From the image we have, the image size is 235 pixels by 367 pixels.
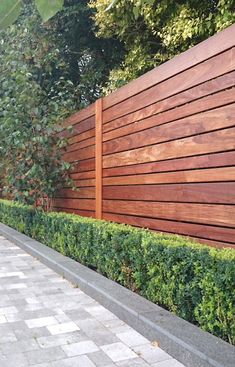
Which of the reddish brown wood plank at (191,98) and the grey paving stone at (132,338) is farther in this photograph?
the reddish brown wood plank at (191,98)

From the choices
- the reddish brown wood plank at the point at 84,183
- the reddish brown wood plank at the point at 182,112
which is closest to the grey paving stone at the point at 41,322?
the reddish brown wood plank at the point at 182,112

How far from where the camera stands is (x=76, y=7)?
377 inches

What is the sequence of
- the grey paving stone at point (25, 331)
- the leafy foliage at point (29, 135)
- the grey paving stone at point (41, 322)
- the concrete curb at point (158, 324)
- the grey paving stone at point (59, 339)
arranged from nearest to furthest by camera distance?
1. the concrete curb at point (158, 324)
2. the grey paving stone at point (59, 339)
3. the grey paving stone at point (25, 331)
4. the grey paving stone at point (41, 322)
5. the leafy foliage at point (29, 135)

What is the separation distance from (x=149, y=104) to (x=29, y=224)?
5.03m

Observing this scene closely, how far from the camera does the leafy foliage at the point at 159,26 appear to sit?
592 centimetres

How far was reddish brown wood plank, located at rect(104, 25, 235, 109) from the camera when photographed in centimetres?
346

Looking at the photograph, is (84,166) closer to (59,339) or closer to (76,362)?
(59,339)

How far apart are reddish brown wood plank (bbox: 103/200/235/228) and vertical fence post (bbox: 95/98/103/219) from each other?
24.3 inches

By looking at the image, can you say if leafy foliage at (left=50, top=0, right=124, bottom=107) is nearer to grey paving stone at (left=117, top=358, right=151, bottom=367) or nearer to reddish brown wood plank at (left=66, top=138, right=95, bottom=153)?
reddish brown wood plank at (left=66, top=138, right=95, bottom=153)

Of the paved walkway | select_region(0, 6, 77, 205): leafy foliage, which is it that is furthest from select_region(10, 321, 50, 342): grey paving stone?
select_region(0, 6, 77, 205): leafy foliage

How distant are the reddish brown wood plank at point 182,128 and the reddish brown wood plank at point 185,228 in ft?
2.70

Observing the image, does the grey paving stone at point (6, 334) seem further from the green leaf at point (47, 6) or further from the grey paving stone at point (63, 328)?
the green leaf at point (47, 6)

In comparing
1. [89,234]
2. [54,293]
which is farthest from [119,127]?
[54,293]

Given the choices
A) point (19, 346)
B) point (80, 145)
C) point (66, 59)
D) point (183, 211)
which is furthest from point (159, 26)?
point (19, 346)
